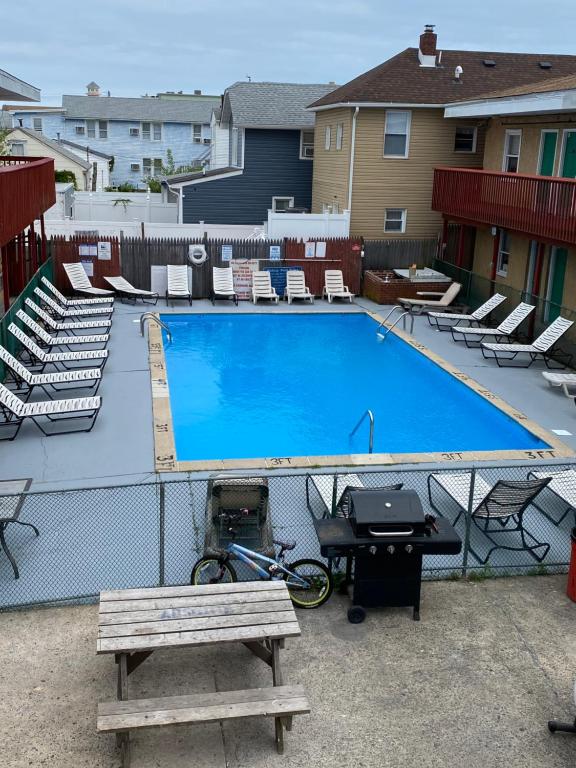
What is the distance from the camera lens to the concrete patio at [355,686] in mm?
6066

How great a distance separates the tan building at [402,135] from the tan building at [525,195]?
2119mm

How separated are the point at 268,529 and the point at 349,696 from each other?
2423 mm

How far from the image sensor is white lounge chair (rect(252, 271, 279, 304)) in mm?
24141

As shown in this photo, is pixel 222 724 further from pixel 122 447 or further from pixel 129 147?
pixel 129 147

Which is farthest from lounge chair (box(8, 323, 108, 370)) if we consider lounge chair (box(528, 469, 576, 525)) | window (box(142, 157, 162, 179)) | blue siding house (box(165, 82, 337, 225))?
window (box(142, 157, 162, 179))

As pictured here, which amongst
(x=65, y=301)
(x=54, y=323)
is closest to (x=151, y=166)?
(x=65, y=301)

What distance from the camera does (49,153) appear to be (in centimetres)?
4962

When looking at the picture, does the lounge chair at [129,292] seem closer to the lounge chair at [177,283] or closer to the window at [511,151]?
the lounge chair at [177,283]

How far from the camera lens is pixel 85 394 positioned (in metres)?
14.6

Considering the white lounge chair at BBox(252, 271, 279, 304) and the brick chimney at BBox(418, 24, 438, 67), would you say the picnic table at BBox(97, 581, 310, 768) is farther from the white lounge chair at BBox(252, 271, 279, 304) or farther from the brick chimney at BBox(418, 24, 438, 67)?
the brick chimney at BBox(418, 24, 438, 67)

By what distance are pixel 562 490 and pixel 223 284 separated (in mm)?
15738

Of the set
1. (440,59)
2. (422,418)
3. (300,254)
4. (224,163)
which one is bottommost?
(422,418)

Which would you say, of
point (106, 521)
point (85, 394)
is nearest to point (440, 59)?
point (85, 394)

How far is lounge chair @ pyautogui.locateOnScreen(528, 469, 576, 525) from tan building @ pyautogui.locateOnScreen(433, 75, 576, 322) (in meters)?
8.15
